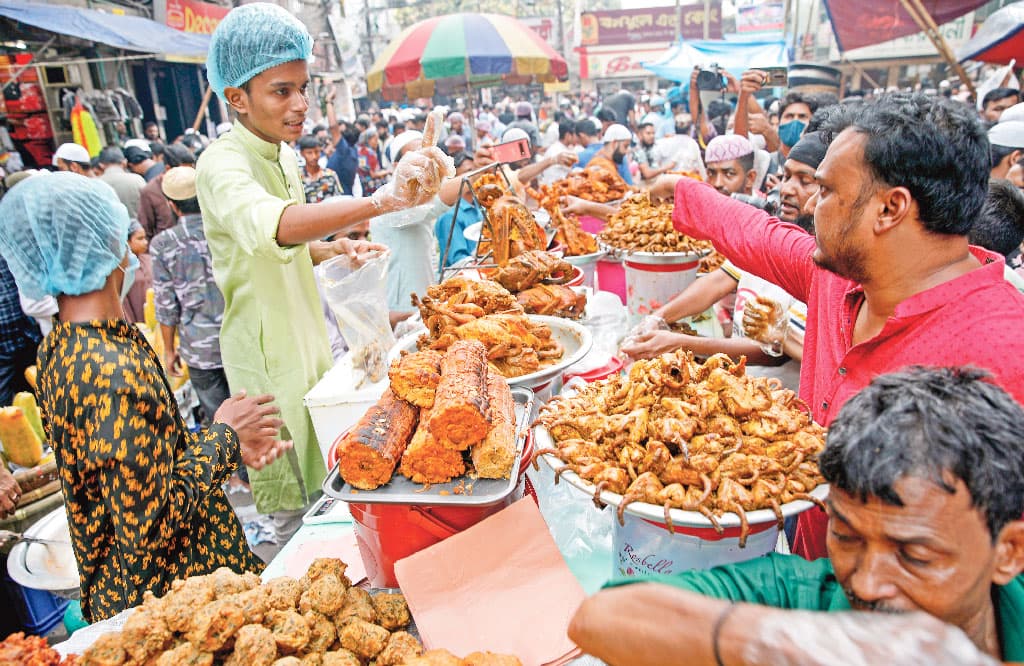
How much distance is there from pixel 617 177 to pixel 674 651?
207 inches

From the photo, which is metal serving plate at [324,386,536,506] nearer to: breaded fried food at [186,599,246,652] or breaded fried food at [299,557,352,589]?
breaded fried food at [299,557,352,589]

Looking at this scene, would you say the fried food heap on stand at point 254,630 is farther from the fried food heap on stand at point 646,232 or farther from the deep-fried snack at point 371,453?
the fried food heap on stand at point 646,232

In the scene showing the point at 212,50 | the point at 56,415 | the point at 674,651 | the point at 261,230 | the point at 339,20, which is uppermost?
the point at 339,20

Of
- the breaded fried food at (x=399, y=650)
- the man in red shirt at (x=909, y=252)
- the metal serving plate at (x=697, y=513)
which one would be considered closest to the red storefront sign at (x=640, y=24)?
the man in red shirt at (x=909, y=252)

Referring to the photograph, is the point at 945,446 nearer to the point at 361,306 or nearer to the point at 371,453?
the point at 371,453

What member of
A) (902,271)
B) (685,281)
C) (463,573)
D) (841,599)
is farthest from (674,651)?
(685,281)

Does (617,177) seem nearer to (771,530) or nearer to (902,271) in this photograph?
(902,271)

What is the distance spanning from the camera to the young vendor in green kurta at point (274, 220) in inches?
93.0

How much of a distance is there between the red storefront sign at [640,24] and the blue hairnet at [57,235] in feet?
137

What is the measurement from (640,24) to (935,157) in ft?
138

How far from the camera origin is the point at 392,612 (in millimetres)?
1496

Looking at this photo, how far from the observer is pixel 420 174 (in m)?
2.30

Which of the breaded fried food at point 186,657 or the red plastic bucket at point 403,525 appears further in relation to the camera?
the red plastic bucket at point 403,525

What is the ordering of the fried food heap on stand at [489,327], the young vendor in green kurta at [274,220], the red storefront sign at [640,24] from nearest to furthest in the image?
the fried food heap on stand at [489,327] → the young vendor in green kurta at [274,220] → the red storefront sign at [640,24]
